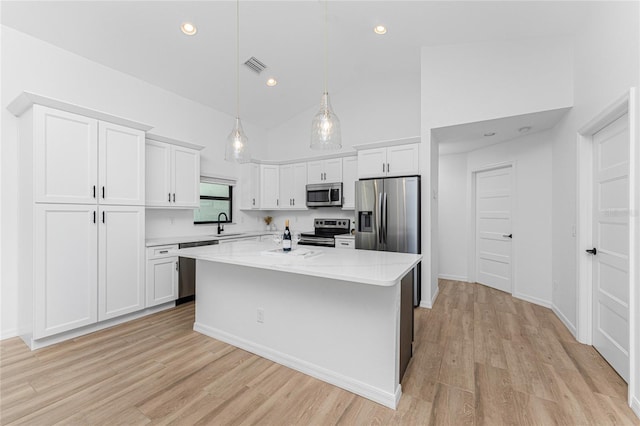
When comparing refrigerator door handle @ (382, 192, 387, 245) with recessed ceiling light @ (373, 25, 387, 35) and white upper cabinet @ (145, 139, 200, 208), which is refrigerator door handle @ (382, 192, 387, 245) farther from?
white upper cabinet @ (145, 139, 200, 208)

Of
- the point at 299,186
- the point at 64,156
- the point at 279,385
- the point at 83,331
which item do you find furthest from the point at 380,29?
the point at 83,331

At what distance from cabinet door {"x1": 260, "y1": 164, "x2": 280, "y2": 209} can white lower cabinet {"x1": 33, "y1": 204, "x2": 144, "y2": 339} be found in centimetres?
251

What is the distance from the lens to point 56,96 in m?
3.09

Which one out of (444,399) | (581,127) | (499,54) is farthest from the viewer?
(499,54)

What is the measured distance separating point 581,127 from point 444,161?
8.96 ft

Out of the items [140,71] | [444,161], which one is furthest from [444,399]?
[140,71]

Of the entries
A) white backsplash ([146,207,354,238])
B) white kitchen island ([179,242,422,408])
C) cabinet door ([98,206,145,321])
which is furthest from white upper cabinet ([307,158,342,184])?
cabinet door ([98,206,145,321])

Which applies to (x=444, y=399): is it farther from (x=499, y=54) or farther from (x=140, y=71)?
(x=140, y=71)

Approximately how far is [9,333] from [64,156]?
190 centimetres

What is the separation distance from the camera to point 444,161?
17.7 ft

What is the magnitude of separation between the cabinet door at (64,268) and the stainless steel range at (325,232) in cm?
293

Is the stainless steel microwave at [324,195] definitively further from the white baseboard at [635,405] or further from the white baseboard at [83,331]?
the white baseboard at [635,405]

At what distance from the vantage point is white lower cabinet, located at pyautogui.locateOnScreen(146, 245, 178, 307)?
3.45 m

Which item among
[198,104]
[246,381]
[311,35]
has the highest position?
[311,35]
